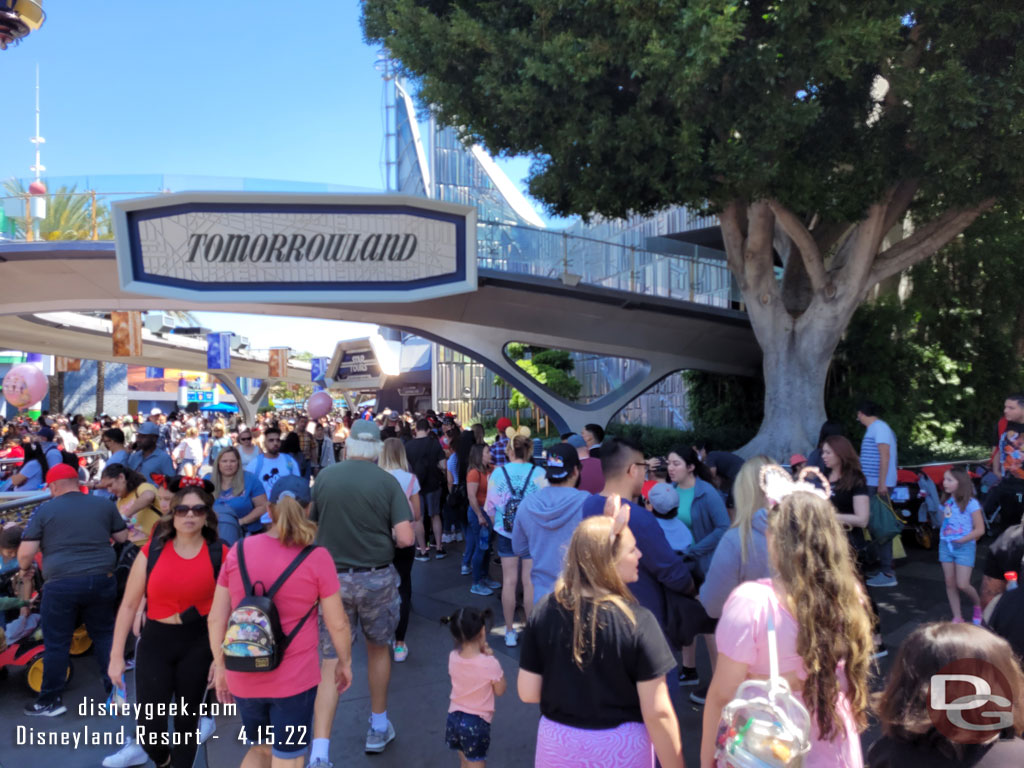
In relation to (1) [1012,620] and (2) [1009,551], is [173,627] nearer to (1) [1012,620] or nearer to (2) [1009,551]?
(1) [1012,620]

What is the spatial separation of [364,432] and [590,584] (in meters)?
2.88

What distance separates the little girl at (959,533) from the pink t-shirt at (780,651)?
4.51 metres

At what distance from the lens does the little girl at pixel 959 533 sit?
610 cm

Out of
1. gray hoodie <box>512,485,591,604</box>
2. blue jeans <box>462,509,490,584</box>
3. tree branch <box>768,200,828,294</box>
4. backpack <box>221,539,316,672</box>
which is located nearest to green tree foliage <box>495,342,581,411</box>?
tree branch <box>768,200,828,294</box>

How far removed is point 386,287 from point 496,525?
7130mm

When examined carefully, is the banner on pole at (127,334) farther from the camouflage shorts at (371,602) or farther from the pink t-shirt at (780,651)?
the pink t-shirt at (780,651)

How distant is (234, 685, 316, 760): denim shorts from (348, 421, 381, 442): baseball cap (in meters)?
1.89

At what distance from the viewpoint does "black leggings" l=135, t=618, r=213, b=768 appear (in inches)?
154

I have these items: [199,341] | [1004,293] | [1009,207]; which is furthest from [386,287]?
[199,341]

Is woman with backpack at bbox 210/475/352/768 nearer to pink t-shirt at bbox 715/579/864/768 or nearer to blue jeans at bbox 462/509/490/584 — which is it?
pink t-shirt at bbox 715/579/864/768

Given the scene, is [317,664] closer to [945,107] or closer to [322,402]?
[945,107]

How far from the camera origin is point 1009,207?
10180mm

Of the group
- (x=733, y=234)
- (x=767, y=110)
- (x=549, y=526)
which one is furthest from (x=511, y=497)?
(x=733, y=234)

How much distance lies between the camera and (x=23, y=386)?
1496 cm
